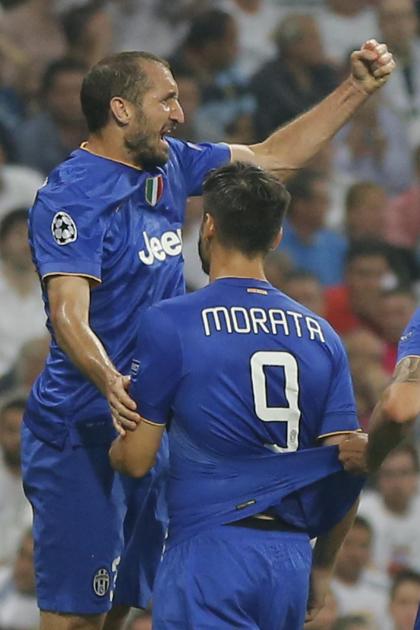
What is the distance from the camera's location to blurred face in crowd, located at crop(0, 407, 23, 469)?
7.07m

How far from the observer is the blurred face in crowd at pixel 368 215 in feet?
27.1

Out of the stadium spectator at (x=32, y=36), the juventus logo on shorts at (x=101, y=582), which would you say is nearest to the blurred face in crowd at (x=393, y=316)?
the stadium spectator at (x=32, y=36)

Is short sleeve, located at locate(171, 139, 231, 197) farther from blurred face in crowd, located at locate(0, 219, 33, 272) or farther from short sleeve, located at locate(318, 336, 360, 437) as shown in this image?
blurred face in crowd, located at locate(0, 219, 33, 272)

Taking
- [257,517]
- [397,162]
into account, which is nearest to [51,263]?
[257,517]

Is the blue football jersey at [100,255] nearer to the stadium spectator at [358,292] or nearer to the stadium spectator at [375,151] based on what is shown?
the stadium spectator at [358,292]

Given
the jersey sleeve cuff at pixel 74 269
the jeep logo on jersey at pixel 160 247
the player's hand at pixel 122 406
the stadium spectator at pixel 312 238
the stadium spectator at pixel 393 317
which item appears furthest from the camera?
the stadium spectator at pixel 312 238

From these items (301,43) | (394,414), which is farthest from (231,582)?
(301,43)

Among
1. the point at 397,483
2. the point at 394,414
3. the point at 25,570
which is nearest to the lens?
the point at 394,414

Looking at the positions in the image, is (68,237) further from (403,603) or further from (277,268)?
(277,268)

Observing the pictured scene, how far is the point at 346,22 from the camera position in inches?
351

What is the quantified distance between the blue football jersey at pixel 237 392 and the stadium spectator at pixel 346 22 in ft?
17.9

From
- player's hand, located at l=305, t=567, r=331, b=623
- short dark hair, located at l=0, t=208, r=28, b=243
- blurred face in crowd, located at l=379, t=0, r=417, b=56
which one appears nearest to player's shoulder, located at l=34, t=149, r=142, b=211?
player's hand, located at l=305, t=567, r=331, b=623

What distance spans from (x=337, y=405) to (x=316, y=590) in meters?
0.58

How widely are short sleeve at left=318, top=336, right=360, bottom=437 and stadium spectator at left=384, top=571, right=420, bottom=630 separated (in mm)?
3556
